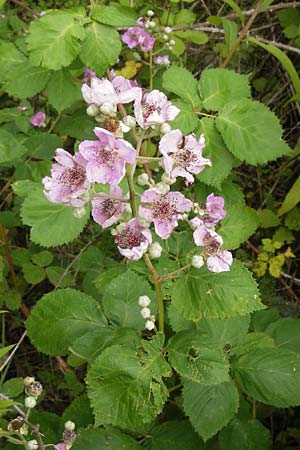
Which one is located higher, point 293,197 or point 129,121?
point 129,121

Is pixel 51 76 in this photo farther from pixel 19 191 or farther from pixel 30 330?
pixel 30 330

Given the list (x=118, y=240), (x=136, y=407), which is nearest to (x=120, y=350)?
(x=136, y=407)

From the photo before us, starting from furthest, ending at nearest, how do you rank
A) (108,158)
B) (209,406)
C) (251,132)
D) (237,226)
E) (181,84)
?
(181,84) → (251,132) → (237,226) → (209,406) → (108,158)

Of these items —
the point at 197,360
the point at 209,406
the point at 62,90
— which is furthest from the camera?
the point at 62,90

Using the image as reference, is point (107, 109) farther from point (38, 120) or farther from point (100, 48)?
point (38, 120)

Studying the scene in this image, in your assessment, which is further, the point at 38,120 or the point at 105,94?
the point at 38,120

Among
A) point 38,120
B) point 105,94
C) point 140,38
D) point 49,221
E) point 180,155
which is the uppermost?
point 105,94

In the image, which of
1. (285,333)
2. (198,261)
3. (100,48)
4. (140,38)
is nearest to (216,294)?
(198,261)

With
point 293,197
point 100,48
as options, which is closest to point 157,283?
point 100,48
